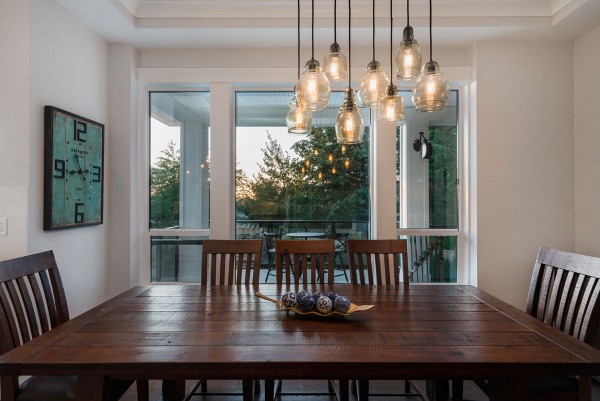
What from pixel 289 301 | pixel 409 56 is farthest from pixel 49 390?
pixel 409 56

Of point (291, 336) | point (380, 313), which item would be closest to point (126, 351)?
point (291, 336)

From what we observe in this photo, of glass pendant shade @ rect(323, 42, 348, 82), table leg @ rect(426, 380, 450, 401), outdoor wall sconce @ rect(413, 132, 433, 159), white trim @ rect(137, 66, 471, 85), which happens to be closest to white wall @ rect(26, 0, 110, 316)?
white trim @ rect(137, 66, 471, 85)

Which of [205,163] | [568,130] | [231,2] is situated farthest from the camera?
[205,163]

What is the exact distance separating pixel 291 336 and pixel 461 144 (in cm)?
283

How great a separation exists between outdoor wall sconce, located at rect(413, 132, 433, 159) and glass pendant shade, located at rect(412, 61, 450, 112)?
5.92 feet

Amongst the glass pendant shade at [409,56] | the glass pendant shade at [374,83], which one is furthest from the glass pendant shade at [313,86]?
the glass pendant shade at [409,56]

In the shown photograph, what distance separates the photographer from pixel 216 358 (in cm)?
127

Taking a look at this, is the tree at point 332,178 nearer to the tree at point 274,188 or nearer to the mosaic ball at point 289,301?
the tree at point 274,188

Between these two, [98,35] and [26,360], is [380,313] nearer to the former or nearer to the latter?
[26,360]

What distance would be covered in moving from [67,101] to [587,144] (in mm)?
4081

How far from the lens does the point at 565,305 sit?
6.08 feet

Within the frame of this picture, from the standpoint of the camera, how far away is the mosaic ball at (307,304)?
1.70 m

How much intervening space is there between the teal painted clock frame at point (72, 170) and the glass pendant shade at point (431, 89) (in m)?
2.32

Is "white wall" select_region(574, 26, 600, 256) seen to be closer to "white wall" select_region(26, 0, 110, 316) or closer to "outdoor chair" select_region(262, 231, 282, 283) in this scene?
"outdoor chair" select_region(262, 231, 282, 283)
